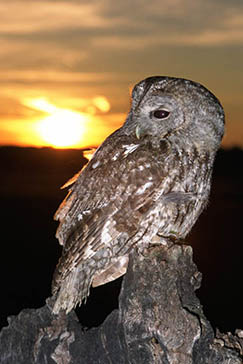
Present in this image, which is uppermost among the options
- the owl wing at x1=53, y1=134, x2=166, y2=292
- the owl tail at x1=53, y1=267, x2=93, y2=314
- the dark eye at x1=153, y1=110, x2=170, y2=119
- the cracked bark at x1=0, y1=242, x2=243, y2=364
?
the dark eye at x1=153, y1=110, x2=170, y2=119

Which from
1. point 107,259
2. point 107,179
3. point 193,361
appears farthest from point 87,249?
point 193,361

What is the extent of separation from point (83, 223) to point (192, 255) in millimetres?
781

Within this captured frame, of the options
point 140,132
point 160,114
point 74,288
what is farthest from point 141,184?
point 74,288

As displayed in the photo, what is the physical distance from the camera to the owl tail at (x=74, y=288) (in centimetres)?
400

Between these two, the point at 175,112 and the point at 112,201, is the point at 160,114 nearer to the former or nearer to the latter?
the point at 175,112

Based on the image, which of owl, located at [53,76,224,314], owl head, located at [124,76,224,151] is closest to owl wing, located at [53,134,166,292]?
owl, located at [53,76,224,314]

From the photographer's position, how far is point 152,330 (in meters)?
3.32

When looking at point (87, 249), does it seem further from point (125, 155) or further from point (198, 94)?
point (198, 94)

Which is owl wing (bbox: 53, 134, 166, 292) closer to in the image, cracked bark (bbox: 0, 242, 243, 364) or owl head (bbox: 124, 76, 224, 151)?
owl head (bbox: 124, 76, 224, 151)

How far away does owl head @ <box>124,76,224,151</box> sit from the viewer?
12.8 ft

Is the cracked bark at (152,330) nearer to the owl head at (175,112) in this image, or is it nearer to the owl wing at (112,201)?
the owl wing at (112,201)

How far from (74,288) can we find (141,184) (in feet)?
2.79

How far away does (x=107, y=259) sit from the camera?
3.95 metres

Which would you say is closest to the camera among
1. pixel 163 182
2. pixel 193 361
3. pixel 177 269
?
pixel 193 361
